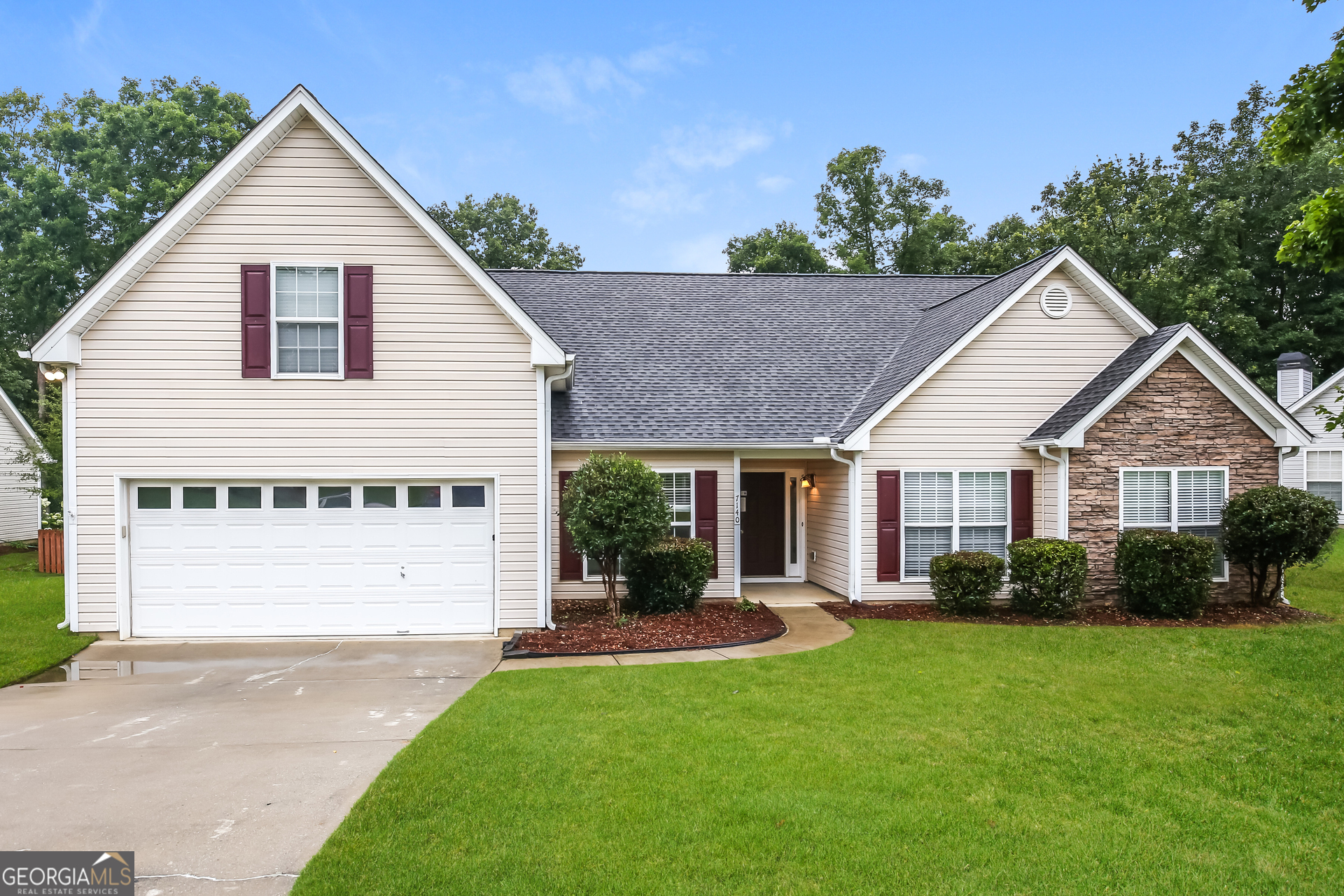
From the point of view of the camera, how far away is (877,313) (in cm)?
1708

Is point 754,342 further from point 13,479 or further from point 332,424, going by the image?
point 13,479

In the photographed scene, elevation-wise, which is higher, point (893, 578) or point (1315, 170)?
point (1315, 170)

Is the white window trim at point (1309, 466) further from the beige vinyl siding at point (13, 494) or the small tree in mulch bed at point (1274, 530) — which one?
the beige vinyl siding at point (13, 494)

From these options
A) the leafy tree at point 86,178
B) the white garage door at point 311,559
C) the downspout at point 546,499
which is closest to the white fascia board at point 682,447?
the downspout at point 546,499

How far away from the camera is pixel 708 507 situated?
43.5 feet

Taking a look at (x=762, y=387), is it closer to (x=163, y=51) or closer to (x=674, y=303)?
(x=674, y=303)

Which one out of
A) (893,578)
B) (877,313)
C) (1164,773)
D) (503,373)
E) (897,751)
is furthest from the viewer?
(877,313)

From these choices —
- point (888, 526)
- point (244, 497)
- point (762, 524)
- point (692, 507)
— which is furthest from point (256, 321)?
point (888, 526)

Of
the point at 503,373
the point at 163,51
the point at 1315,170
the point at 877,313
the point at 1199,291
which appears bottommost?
the point at 503,373

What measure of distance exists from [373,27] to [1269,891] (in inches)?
968

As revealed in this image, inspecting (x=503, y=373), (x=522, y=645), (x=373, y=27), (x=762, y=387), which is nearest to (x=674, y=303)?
(x=762, y=387)

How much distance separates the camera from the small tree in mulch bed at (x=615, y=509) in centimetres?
1066

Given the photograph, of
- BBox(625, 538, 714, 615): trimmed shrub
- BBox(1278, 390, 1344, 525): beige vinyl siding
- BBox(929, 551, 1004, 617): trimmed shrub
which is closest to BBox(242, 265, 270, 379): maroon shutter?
BBox(625, 538, 714, 615): trimmed shrub

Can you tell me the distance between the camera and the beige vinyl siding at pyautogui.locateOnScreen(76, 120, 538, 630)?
1059 cm
